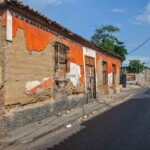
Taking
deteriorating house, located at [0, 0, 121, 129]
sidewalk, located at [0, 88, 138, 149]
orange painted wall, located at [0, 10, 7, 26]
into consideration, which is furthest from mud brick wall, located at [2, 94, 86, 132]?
orange painted wall, located at [0, 10, 7, 26]

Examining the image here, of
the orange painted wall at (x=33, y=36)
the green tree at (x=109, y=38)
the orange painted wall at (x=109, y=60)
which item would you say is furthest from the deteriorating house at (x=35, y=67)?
the green tree at (x=109, y=38)

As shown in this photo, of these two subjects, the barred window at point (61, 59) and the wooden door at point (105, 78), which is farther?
the wooden door at point (105, 78)

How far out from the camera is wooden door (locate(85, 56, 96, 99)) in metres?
19.7

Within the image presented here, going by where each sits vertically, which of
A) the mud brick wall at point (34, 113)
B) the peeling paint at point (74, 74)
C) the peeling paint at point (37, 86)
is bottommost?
the mud brick wall at point (34, 113)

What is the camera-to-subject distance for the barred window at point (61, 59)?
13960 mm

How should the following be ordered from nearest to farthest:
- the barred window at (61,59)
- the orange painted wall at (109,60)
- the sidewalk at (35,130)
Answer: the sidewalk at (35,130) < the barred window at (61,59) < the orange painted wall at (109,60)

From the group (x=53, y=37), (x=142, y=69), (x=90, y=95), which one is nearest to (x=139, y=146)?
(x=53, y=37)

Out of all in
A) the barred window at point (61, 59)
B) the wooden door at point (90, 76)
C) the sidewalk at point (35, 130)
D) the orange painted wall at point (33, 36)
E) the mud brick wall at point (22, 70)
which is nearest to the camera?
the sidewalk at point (35, 130)

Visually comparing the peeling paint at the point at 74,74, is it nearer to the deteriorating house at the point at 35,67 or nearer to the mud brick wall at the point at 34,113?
the deteriorating house at the point at 35,67

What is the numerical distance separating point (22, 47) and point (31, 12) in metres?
1.35

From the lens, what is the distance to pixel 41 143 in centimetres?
820

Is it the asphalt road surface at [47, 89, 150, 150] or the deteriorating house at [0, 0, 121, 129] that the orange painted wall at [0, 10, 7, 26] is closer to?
the deteriorating house at [0, 0, 121, 129]

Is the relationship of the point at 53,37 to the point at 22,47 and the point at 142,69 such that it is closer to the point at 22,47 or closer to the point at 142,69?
the point at 22,47

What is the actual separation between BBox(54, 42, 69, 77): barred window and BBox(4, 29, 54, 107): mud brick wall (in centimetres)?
121
